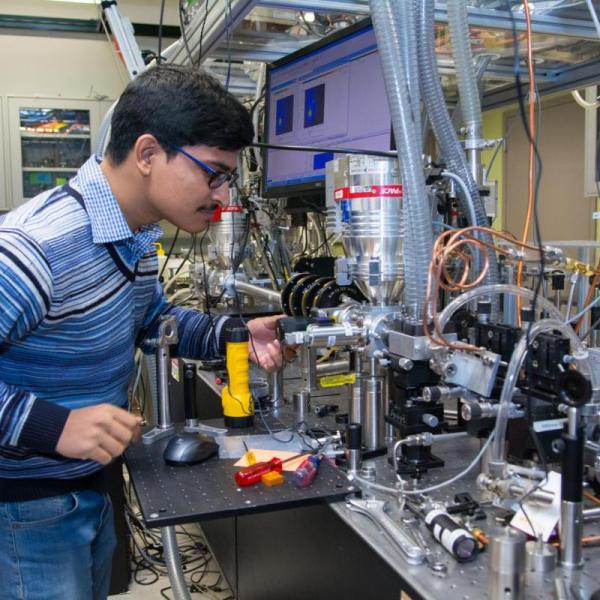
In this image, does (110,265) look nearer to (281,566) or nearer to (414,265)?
(414,265)

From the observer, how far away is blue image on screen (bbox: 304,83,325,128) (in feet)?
5.58

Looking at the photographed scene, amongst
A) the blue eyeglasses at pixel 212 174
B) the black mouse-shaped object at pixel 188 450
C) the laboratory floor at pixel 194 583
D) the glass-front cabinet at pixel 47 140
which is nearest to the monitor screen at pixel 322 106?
the blue eyeglasses at pixel 212 174

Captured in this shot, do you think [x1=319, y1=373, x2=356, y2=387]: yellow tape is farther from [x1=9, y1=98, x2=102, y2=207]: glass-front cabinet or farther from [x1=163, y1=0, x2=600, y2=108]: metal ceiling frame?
[x1=9, y1=98, x2=102, y2=207]: glass-front cabinet

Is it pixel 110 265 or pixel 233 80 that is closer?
pixel 110 265

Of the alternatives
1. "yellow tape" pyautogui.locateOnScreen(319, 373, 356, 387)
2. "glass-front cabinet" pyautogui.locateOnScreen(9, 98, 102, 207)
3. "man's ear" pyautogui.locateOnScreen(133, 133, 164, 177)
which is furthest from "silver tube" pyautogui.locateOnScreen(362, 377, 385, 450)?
"glass-front cabinet" pyautogui.locateOnScreen(9, 98, 102, 207)

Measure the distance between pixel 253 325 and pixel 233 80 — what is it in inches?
61.4

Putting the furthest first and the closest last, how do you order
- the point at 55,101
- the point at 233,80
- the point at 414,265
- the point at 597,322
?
the point at 55,101, the point at 233,80, the point at 597,322, the point at 414,265

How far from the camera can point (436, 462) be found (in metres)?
1.17

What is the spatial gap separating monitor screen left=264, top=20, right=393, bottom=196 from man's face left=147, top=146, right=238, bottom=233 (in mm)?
372

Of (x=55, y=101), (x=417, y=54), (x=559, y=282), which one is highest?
(x=55, y=101)

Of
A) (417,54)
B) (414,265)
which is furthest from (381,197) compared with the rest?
(417,54)

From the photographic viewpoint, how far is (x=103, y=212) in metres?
1.05

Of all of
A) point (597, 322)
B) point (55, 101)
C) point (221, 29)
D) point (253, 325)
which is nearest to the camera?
point (597, 322)

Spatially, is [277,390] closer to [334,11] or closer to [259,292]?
[259,292]
